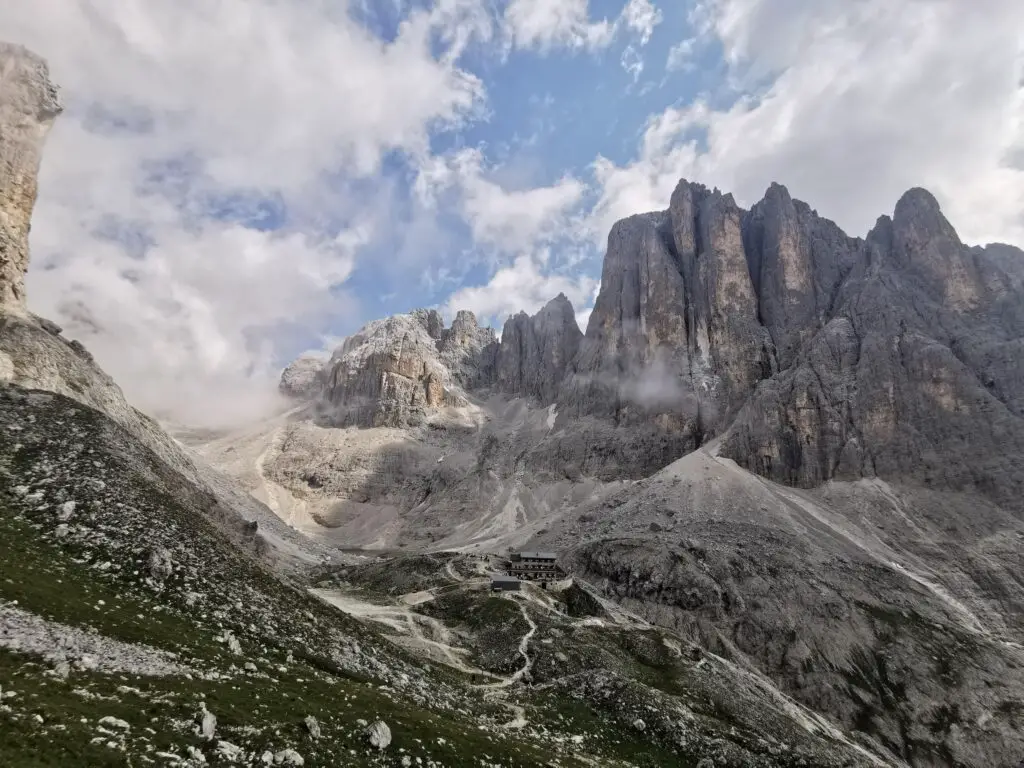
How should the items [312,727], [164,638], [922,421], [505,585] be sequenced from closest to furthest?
[312,727] < [164,638] < [505,585] < [922,421]

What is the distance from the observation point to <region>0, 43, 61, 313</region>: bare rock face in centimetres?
7856

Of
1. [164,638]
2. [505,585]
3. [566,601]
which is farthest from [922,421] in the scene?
[164,638]

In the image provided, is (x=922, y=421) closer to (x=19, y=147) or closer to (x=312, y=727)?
(x=312, y=727)

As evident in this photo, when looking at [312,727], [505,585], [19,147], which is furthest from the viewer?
[505,585]

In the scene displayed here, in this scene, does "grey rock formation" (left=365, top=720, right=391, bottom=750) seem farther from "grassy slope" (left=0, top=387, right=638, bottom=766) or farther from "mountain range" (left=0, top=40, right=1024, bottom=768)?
"grassy slope" (left=0, top=387, right=638, bottom=766)

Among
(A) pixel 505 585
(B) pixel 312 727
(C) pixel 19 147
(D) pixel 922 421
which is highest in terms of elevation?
(C) pixel 19 147

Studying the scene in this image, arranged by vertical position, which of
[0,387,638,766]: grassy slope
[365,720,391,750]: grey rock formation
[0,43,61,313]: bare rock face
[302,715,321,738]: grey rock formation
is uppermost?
[0,43,61,313]: bare rock face

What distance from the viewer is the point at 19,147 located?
83188 millimetres

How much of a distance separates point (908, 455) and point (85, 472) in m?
203

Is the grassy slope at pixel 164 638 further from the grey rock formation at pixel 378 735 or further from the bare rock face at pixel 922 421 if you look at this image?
the bare rock face at pixel 922 421

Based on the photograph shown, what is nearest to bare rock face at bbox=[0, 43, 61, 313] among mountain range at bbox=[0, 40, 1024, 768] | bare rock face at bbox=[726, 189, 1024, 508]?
mountain range at bbox=[0, 40, 1024, 768]

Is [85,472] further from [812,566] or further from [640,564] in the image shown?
[812,566]

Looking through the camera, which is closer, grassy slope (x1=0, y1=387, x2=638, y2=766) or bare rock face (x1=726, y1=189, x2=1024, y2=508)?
grassy slope (x1=0, y1=387, x2=638, y2=766)

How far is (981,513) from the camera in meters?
155
